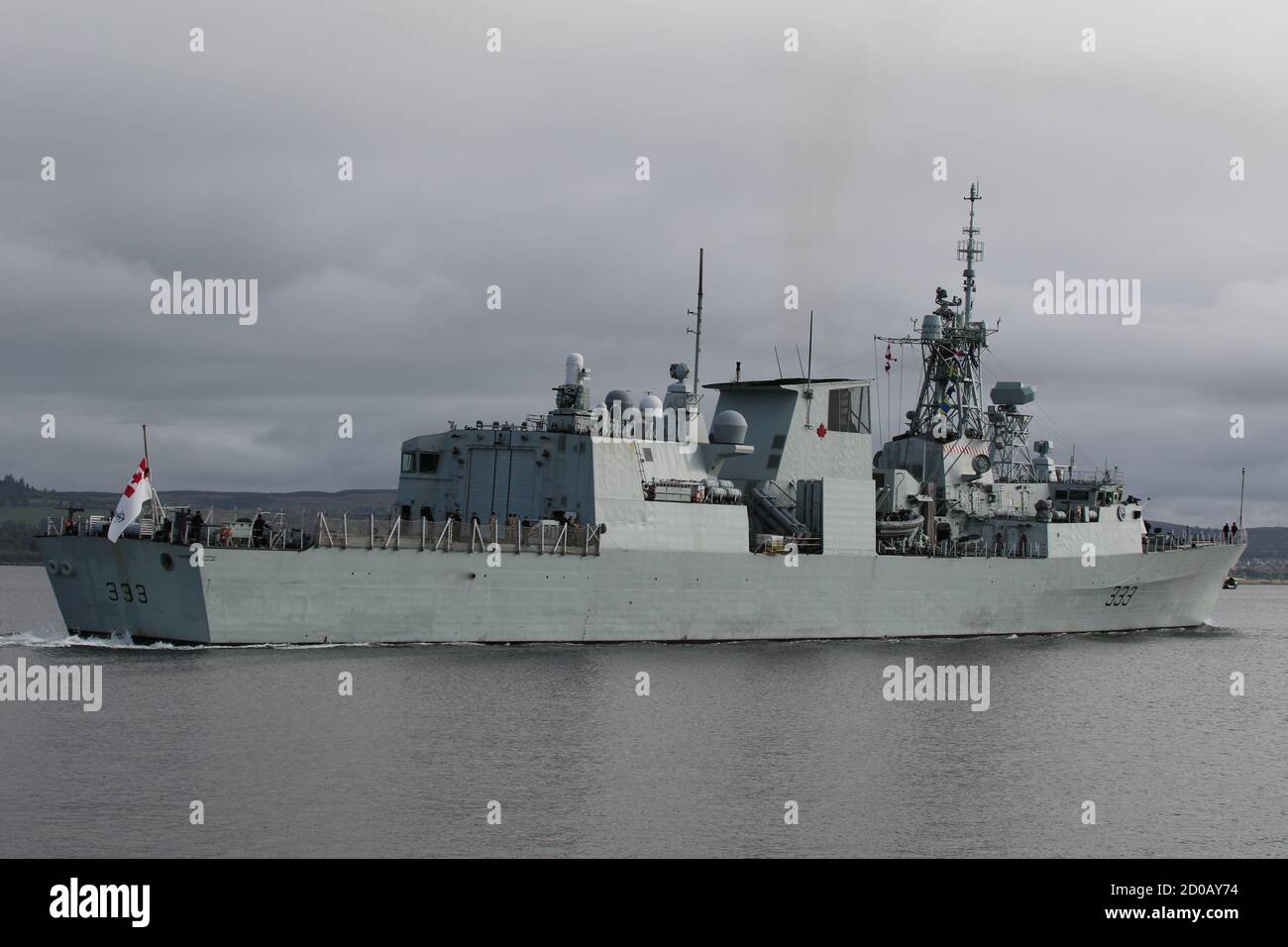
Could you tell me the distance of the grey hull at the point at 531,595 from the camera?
29.5 metres

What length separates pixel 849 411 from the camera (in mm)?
40562

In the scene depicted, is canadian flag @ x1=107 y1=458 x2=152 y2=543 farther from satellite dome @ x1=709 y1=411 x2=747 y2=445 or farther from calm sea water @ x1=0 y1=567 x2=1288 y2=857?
satellite dome @ x1=709 y1=411 x2=747 y2=445

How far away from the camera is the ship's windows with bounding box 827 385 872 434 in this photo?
1582 inches

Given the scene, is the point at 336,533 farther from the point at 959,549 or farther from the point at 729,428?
the point at 959,549

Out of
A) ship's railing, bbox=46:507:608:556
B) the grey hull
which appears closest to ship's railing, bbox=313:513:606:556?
ship's railing, bbox=46:507:608:556

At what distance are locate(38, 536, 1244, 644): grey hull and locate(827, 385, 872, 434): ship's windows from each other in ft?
14.4

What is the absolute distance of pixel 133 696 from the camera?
24422mm

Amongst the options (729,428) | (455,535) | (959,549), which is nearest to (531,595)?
(455,535)

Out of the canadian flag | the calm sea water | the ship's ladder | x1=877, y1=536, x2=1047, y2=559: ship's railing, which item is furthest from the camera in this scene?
x1=877, y1=536, x2=1047, y2=559: ship's railing

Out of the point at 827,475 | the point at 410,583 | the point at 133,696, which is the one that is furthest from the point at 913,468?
the point at 133,696

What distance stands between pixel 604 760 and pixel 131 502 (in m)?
13.6

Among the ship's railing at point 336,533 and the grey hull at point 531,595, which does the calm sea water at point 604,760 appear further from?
the ship's railing at point 336,533
